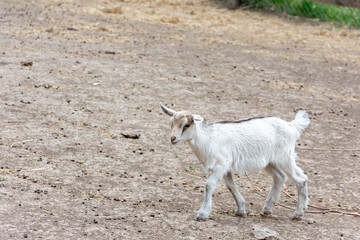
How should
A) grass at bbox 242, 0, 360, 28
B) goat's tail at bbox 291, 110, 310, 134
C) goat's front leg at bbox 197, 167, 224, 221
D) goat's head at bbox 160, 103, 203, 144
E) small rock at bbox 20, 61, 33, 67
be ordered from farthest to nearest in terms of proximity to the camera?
1. grass at bbox 242, 0, 360, 28
2. small rock at bbox 20, 61, 33, 67
3. goat's tail at bbox 291, 110, 310, 134
4. goat's front leg at bbox 197, 167, 224, 221
5. goat's head at bbox 160, 103, 203, 144

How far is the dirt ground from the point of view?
4906 mm

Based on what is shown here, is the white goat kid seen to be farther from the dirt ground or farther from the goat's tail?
the dirt ground

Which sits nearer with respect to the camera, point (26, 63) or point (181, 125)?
point (181, 125)

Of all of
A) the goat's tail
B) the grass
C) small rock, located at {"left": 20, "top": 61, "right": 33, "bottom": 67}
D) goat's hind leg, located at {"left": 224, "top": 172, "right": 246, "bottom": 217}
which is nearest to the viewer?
goat's hind leg, located at {"left": 224, "top": 172, "right": 246, "bottom": 217}

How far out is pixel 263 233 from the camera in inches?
179

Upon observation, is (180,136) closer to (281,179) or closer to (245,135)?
(245,135)

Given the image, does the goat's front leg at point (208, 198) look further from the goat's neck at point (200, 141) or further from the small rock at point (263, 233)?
the small rock at point (263, 233)

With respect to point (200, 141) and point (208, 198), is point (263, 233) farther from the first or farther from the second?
point (200, 141)

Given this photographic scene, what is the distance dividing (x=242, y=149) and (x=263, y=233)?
0.85m

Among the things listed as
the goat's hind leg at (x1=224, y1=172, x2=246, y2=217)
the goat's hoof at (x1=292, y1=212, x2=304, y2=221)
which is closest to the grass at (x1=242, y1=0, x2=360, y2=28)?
the goat's hoof at (x1=292, y1=212, x2=304, y2=221)

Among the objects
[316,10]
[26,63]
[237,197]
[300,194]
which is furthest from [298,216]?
[316,10]

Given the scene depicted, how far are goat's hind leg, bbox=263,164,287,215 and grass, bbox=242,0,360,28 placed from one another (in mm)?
9425

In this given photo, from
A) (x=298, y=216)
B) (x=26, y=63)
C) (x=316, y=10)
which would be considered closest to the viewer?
(x=298, y=216)

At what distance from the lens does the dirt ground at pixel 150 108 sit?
193 inches
